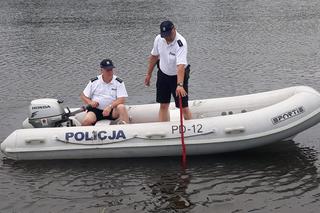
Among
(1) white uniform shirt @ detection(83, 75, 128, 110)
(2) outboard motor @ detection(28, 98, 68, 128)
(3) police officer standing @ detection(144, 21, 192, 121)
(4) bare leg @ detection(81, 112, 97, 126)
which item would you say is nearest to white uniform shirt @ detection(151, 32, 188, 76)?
(3) police officer standing @ detection(144, 21, 192, 121)

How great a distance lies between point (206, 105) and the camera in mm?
8500

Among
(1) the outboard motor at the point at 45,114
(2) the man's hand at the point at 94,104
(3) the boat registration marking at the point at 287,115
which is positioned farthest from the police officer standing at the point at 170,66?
(1) the outboard motor at the point at 45,114

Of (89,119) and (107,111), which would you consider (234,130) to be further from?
(89,119)

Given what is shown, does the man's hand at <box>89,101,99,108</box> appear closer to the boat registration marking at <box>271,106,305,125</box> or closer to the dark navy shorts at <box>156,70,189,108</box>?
the dark navy shorts at <box>156,70,189,108</box>

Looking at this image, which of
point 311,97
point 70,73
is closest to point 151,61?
point 311,97

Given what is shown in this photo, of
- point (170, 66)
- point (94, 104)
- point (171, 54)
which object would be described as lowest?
point (94, 104)

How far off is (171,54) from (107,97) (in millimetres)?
1246

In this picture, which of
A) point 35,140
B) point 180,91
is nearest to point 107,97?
point 35,140

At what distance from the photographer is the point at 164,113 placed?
789cm

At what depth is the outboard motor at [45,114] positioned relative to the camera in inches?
314

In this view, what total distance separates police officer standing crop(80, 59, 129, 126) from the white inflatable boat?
203 millimetres

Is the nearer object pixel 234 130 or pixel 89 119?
pixel 234 130

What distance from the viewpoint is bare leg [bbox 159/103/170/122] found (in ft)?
25.7

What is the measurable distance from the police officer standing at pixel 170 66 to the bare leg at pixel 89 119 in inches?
40.5
